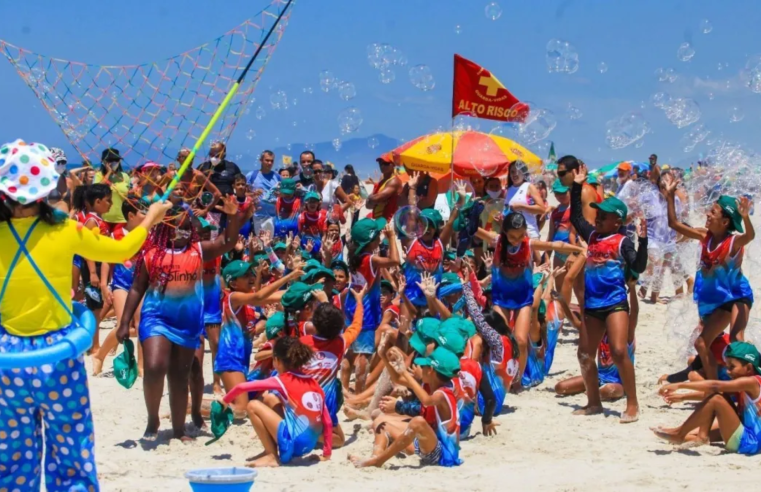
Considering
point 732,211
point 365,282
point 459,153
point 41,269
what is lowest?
point 365,282

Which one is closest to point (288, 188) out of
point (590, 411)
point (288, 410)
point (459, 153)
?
point (459, 153)

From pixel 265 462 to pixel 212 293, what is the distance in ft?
7.29

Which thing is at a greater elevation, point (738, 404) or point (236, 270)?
point (236, 270)

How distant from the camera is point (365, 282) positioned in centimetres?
911

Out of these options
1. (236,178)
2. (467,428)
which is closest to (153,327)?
(467,428)

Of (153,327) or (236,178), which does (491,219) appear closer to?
(236,178)

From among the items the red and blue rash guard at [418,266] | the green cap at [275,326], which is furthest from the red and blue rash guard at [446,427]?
the red and blue rash guard at [418,266]

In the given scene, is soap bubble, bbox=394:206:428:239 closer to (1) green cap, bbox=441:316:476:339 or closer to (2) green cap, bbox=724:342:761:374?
(1) green cap, bbox=441:316:476:339

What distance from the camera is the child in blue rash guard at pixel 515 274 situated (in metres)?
8.45

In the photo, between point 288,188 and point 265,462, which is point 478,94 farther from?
point 265,462

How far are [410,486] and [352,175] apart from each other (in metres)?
13.4

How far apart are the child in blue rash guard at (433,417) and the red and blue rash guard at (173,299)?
1370 mm

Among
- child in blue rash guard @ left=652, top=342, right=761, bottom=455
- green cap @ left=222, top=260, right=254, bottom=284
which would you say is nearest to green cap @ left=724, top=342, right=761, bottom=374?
child in blue rash guard @ left=652, top=342, right=761, bottom=455

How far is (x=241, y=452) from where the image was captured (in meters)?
6.93
